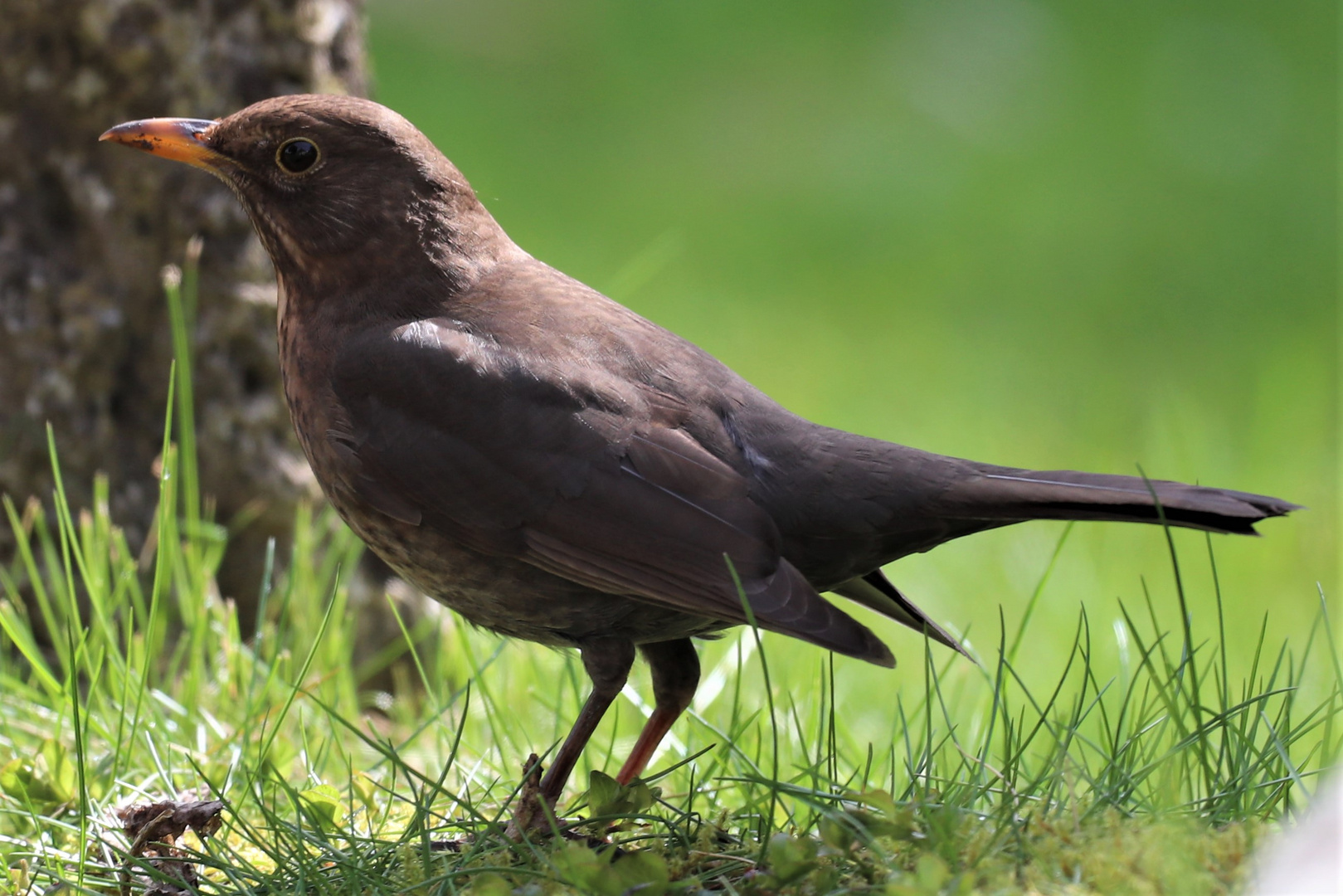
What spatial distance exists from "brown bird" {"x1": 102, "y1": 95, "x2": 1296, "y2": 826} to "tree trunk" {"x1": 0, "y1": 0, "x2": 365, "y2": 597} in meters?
0.99

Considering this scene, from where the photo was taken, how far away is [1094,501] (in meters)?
2.42

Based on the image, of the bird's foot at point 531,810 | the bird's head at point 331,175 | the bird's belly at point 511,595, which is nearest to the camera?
the bird's foot at point 531,810

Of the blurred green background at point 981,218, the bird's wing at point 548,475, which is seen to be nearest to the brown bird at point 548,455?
the bird's wing at point 548,475

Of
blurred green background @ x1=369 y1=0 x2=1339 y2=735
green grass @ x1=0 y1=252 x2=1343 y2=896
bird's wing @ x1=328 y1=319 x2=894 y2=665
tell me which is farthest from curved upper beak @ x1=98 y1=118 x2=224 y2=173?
blurred green background @ x1=369 y1=0 x2=1339 y2=735

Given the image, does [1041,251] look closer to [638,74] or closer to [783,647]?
[638,74]

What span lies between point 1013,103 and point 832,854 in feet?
32.0

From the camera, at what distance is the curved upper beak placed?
2.99 meters

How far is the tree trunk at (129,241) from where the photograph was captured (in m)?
3.85

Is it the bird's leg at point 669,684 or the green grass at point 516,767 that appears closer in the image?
the green grass at point 516,767

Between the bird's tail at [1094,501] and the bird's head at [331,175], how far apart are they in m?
1.22

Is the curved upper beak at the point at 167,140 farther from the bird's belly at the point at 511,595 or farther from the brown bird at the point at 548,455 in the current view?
the bird's belly at the point at 511,595

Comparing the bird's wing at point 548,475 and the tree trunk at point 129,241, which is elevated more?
the tree trunk at point 129,241

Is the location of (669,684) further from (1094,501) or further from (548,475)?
(1094,501)

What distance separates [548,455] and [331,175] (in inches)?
33.8
